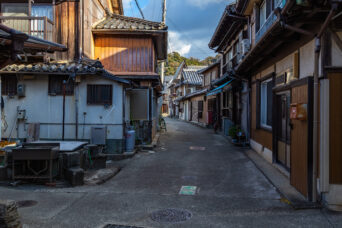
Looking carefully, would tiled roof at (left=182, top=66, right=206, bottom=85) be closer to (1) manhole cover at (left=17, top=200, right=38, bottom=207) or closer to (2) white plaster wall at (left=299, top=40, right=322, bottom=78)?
(2) white plaster wall at (left=299, top=40, right=322, bottom=78)

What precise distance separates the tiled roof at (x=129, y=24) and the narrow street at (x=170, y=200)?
6.91 m

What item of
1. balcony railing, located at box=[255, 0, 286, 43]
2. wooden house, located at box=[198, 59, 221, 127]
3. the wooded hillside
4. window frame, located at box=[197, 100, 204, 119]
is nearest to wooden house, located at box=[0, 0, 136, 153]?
balcony railing, located at box=[255, 0, 286, 43]

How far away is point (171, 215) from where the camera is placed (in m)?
5.02

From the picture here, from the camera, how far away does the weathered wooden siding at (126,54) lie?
13156 millimetres

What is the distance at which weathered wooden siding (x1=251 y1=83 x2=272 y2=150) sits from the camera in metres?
9.43

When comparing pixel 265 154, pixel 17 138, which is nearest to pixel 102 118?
pixel 17 138

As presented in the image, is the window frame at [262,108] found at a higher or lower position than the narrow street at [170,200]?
higher

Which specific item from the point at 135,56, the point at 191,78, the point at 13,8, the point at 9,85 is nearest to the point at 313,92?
the point at 135,56

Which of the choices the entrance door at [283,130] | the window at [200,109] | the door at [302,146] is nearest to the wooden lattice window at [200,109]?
the window at [200,109]

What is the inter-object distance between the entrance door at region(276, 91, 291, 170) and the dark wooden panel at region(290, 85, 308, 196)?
1621 mm

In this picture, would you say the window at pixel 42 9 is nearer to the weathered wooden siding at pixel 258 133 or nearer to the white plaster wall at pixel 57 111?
the white plaster wall at pixel 57 111

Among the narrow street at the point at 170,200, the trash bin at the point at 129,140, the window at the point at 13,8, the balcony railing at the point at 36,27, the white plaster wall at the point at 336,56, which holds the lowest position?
the narrow street at the point at 170,200

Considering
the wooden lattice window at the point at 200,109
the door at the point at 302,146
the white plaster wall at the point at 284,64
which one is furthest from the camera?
the wooden lattice window at the point at 200,109

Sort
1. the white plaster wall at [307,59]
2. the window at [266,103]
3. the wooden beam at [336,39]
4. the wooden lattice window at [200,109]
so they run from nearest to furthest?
the wooden beam at [336,39] < the white plaster wall at [307,59] < the window at [266,103] < the wooden lattice window at [200,109]
